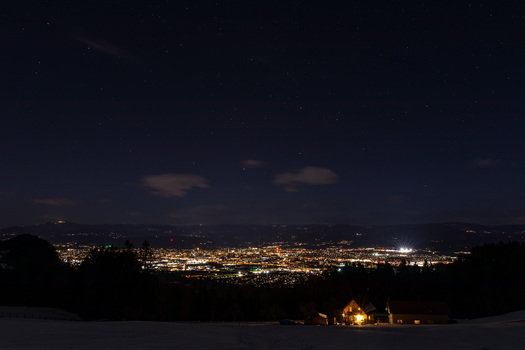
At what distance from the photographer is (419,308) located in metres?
71.2

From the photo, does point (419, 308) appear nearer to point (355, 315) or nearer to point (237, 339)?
point (355, 315)

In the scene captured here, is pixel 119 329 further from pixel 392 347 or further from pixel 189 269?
pixel 189 269

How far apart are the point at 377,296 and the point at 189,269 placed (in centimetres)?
11437

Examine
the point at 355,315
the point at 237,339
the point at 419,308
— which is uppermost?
the point at 237,339

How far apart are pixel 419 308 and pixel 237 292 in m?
38.7

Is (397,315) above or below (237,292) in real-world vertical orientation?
below

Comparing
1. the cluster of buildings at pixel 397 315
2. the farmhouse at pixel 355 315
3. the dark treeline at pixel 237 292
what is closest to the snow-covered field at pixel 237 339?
the cluster of buildings at pixel 397 315

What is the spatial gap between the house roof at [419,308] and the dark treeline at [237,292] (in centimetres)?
1123

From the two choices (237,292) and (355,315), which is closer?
(355,315)

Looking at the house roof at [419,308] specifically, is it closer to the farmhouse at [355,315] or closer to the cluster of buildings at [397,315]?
the cluster of buildings at [397,315]

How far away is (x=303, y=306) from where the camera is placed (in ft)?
267

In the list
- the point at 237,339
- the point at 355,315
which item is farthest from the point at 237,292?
the point at 237,339

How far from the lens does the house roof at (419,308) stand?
230ft

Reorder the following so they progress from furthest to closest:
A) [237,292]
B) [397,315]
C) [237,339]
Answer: [237,292] < [397,315] < [237,339]
